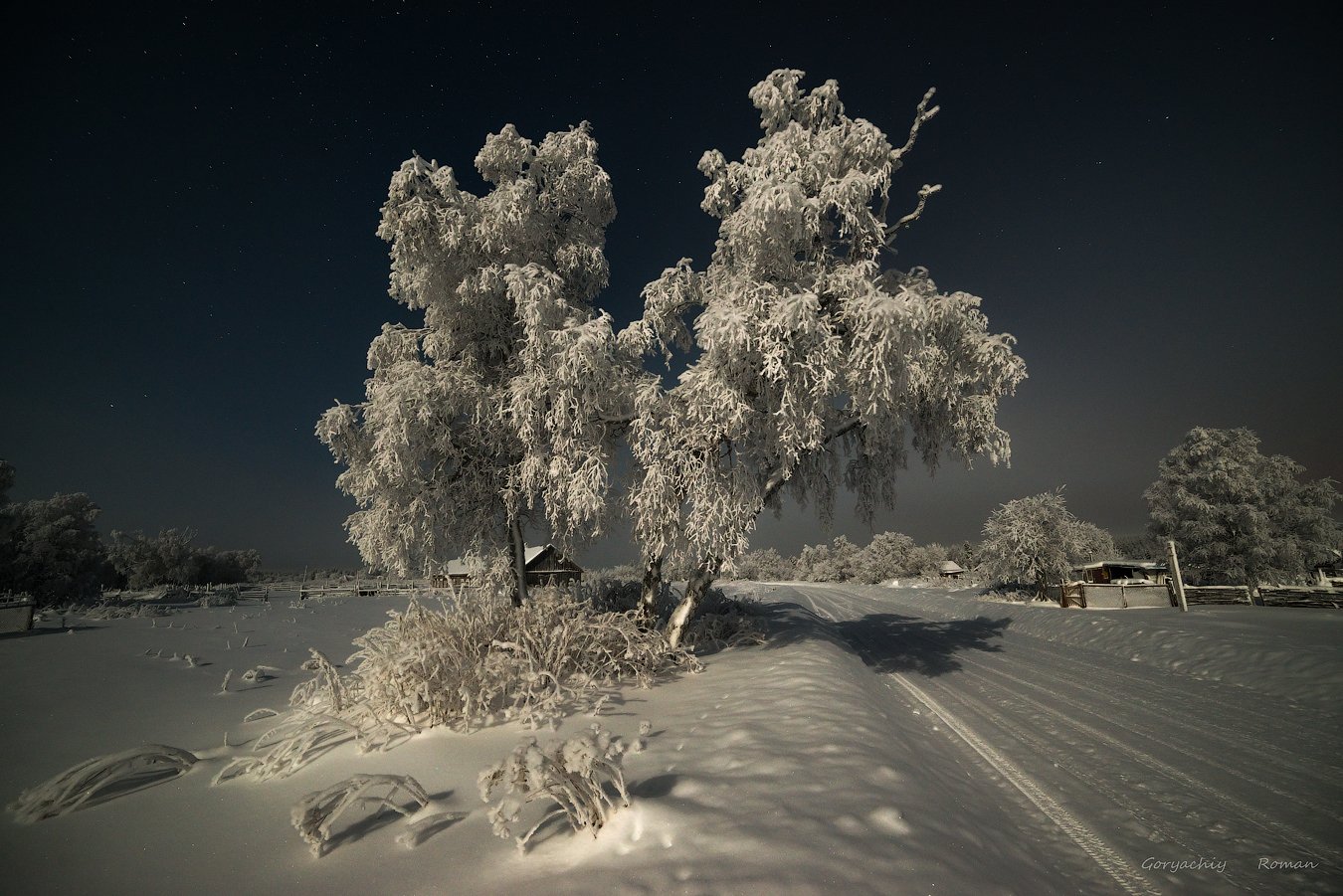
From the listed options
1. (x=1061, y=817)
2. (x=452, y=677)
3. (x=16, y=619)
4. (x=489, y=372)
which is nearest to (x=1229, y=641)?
(x=1061, y=817)

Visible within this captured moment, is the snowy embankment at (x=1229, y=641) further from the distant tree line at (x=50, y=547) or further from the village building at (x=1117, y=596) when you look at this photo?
the distant tree line at (x=50, y=547)

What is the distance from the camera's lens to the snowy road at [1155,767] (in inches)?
139

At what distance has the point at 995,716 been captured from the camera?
6.92 m

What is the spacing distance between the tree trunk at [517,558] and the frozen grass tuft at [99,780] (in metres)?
7.41

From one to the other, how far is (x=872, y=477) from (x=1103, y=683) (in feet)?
17.5

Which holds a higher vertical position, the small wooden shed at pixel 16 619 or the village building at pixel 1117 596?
the small wooden shed at pixel 16 619

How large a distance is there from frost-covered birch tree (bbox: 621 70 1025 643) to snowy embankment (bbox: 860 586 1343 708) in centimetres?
569

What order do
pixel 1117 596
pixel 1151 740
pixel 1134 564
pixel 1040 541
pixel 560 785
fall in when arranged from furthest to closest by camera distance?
pixel 1134 564 < pixel 1040 541 < pixel 1117 596 < pixel 1151 740 < pixel 560 785

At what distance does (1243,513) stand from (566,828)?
146 feet

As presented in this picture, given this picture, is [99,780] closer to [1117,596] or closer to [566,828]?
[566,828]

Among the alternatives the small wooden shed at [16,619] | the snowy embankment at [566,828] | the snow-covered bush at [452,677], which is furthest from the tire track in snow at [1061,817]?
the small wooden shed at [16,619]

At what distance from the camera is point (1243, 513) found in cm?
3075

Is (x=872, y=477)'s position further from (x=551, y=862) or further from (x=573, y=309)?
(x=551, y=862)

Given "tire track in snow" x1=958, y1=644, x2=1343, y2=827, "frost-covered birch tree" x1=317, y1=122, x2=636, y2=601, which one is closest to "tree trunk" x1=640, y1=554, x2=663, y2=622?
"frost-covered birch tree" x1=317, y1=122, x2=636, y2=601
